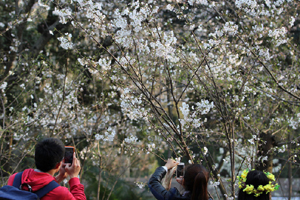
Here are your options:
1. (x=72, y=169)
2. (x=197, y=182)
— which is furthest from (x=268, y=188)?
(x=72, y=169)

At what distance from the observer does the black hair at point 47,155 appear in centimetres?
153

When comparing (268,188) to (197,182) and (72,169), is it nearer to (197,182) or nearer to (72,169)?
(197,182)

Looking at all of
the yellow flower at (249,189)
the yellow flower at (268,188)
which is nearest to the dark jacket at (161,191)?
the yellow flower at (249,189)

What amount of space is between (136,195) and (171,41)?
549 centimetres

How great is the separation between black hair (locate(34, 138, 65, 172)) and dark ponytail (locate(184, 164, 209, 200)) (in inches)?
29.4

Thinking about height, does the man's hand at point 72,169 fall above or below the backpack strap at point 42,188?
above

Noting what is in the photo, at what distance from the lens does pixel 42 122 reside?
18.4 ft

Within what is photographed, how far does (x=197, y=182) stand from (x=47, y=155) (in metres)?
0.84

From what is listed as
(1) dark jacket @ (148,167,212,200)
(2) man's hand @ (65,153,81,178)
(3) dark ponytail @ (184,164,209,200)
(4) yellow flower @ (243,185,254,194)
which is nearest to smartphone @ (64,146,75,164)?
(2) man's hand @ (65,153,81,178)

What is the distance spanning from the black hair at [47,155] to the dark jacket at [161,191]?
608 millimetres

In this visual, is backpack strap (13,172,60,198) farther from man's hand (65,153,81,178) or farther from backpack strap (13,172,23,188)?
man's hand (65,153,81,178)

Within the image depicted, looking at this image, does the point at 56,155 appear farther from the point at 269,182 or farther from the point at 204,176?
the point at 269,182

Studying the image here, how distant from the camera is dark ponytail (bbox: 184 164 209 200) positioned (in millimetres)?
1545

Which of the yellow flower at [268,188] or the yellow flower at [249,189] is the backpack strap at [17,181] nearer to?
the yellow flower at [249,189]
